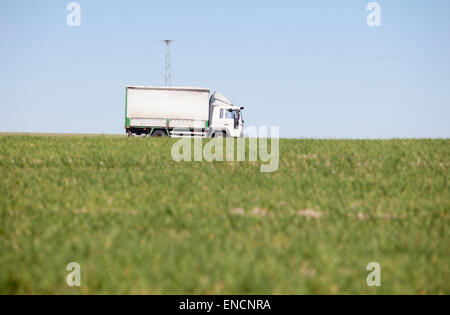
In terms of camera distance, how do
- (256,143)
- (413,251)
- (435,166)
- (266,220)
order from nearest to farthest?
(413,251)
(266,220)
(435,166)
(256,143)

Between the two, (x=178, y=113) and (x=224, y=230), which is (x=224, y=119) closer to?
(x=178, y=113)

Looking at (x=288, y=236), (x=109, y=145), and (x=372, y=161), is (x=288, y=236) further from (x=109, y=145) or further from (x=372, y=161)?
(x=109, y=145)

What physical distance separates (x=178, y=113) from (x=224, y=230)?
26902mm

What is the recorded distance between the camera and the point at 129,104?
33469 mm

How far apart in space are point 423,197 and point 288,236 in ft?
20.4

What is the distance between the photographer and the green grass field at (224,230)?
17.4ft

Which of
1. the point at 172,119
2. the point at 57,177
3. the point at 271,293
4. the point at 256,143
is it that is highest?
the point at 172,119

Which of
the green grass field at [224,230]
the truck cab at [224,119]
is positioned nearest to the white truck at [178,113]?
the truck cab at [224,119]

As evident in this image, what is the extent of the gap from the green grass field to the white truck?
1736 centimetres

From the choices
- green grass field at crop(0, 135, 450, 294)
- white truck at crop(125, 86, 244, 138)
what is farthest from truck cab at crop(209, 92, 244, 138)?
green grass field at crop(0, 135, 450, 294)

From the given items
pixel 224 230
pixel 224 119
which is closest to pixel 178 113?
pixel 224 119

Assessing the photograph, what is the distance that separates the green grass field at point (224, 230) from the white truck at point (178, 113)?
17.4 meters

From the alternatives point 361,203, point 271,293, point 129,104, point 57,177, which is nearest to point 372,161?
point 361,203

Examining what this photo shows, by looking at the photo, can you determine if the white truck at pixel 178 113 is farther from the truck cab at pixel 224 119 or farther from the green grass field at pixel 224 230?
the green grass field at pixel 224 230
